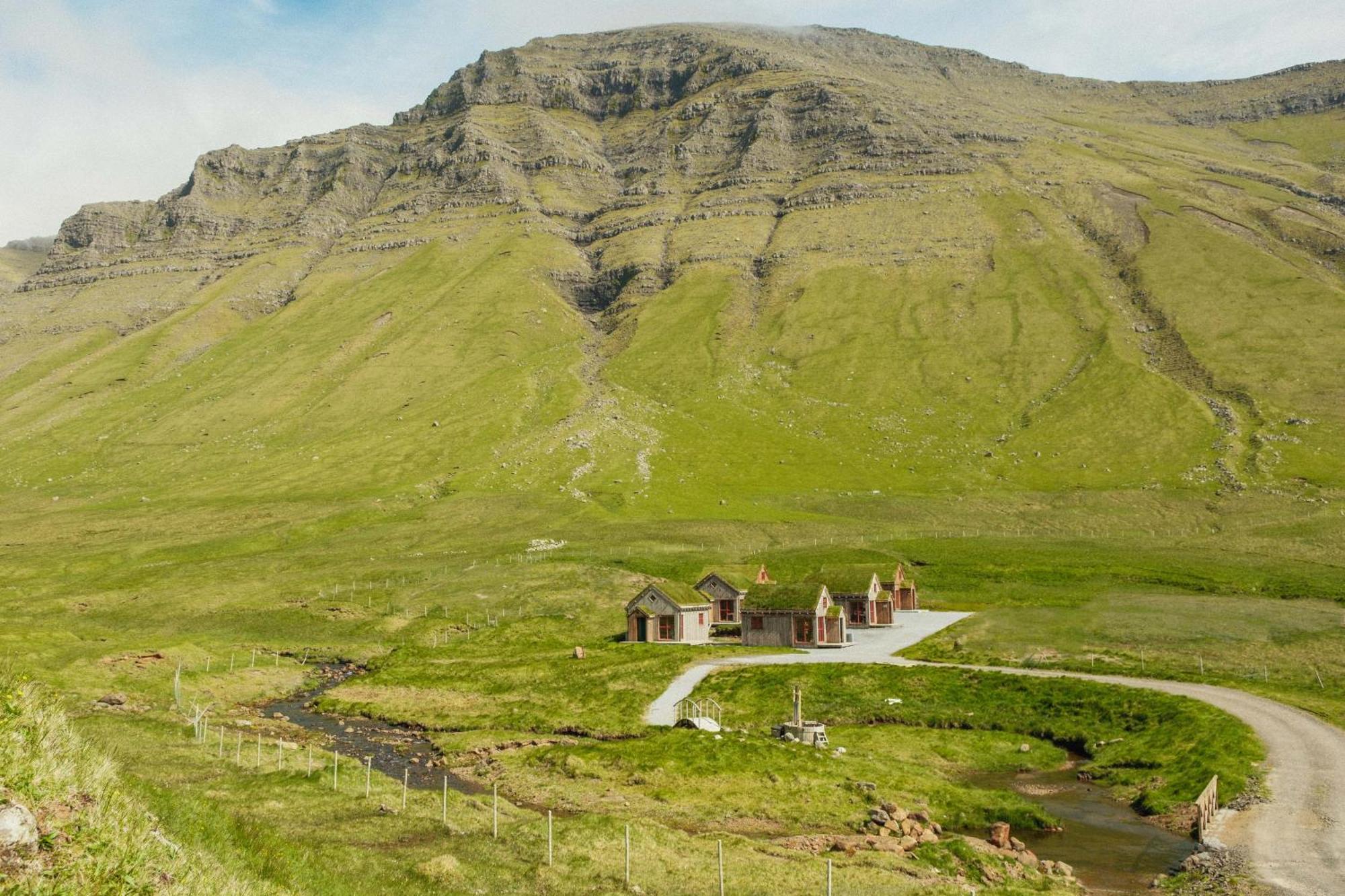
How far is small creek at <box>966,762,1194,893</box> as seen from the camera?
37.2 meters

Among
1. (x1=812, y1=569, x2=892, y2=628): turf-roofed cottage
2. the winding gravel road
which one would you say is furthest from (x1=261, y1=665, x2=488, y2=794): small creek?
(x1=812, y1=569, x2=892, y2=628): turf-roofed cottage

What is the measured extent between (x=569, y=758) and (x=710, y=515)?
381 ft

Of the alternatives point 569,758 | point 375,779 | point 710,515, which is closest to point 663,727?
point 569,758

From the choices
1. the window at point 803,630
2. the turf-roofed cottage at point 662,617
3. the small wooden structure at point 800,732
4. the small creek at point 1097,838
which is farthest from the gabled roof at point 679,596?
the small creek at point 1097,838

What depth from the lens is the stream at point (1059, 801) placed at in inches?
1502

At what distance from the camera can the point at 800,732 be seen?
187ft

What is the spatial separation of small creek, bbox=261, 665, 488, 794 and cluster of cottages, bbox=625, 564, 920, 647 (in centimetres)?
3364

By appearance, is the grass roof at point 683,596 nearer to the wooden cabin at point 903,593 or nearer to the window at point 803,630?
the window at point 803,630

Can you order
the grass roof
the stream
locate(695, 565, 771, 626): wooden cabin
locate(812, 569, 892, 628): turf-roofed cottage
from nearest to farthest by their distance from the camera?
1. the stream
2. the grass roof
3. locate(812, 569, 892, 628): turf-roofed cottage
4. locate(695, 565, 771, 626): wooden cabin

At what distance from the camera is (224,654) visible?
85.6m

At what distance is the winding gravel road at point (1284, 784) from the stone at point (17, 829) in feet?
124

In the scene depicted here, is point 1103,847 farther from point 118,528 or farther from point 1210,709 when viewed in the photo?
point 118,528

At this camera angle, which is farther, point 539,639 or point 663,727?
point 539,639

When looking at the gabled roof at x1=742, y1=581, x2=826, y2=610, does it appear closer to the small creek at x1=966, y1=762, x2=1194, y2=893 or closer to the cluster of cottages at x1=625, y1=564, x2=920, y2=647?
the cluster of cottages at x1=625, y1=564, x2=920, y2=647
